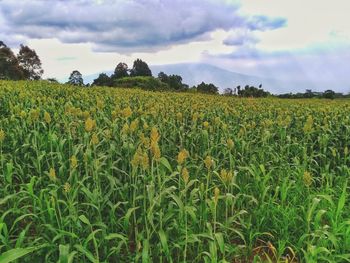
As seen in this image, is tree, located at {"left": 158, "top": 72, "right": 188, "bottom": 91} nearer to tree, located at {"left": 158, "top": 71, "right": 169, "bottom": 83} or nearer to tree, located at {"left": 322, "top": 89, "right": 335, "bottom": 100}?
tree, located at {"left": 158, "top": 71, "right": 169, "bottom": 83}

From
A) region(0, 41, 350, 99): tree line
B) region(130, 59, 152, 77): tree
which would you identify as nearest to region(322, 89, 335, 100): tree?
region(0, 41, 350, 99): tree line

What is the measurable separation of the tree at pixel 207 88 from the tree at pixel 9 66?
23.4m

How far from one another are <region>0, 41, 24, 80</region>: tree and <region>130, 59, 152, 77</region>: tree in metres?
13.0

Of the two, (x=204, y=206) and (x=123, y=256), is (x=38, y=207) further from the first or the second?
(x=204, y=206)

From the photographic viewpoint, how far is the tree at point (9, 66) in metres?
44.8

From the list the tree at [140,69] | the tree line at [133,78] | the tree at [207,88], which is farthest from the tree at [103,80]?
the tree at [207,88]

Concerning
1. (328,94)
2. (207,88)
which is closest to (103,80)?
(207,88)

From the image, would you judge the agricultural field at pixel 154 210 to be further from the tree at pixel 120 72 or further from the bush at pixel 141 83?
the tree at pixel 120 72

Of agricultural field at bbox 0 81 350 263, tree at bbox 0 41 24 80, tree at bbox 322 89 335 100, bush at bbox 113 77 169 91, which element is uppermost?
tree at bbox 0 41 24 80

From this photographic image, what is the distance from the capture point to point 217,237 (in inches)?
111

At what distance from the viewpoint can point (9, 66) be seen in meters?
45.5

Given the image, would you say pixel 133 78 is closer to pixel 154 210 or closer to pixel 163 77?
pixel 163 77

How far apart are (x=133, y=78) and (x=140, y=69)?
12.1 metres

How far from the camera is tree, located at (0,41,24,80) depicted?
147 feet
